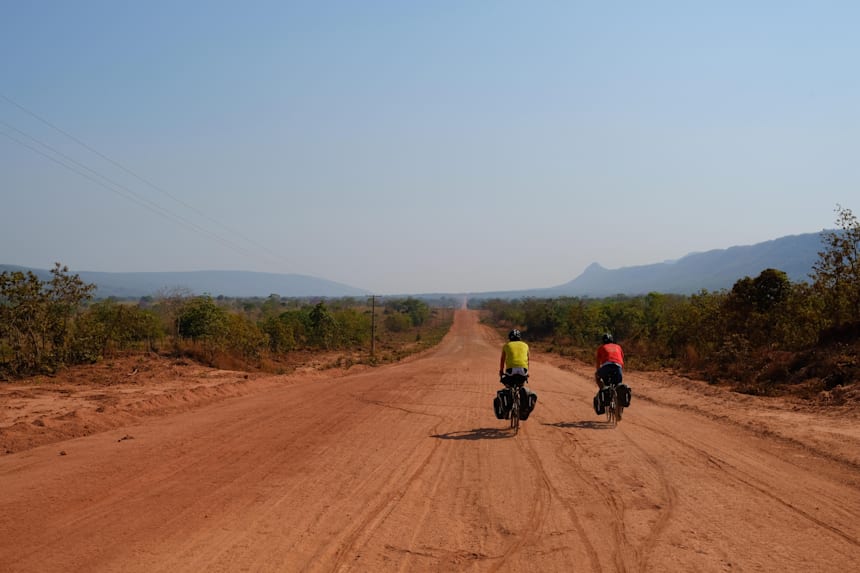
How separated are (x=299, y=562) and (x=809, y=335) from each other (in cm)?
2215

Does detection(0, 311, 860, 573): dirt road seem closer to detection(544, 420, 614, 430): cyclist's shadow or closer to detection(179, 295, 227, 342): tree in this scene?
detection(544, 420, 614, 430): cyclist's shadow

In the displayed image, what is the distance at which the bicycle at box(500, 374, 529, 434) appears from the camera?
1268cm

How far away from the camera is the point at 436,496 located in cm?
808

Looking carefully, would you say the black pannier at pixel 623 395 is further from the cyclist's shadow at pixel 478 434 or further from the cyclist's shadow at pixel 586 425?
the cyclist's shadow at pixel 478 434

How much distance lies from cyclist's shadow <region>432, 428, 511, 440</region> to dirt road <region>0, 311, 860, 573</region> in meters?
0.06

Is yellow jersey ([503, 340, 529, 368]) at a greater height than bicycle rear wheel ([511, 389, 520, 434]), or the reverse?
yellow jersey ([503, 340, 529, 368])

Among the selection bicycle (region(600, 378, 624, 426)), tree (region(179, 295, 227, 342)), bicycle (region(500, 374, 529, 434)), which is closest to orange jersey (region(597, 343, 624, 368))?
bicycle (region(600, 378, 624, 426))

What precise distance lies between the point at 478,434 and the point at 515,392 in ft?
3.70

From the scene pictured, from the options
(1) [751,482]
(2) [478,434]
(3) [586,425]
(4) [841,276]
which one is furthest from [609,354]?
(4) [841,276]

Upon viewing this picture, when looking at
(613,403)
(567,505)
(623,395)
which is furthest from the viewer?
(613,403)

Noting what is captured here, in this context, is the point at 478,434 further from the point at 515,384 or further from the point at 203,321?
the point at 203,321

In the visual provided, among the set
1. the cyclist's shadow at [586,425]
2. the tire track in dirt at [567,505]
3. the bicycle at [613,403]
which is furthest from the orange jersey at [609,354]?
the tire track in dirt at [567,505]

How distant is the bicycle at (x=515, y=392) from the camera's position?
41.6 ft

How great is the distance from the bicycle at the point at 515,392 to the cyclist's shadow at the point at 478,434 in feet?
0.78
